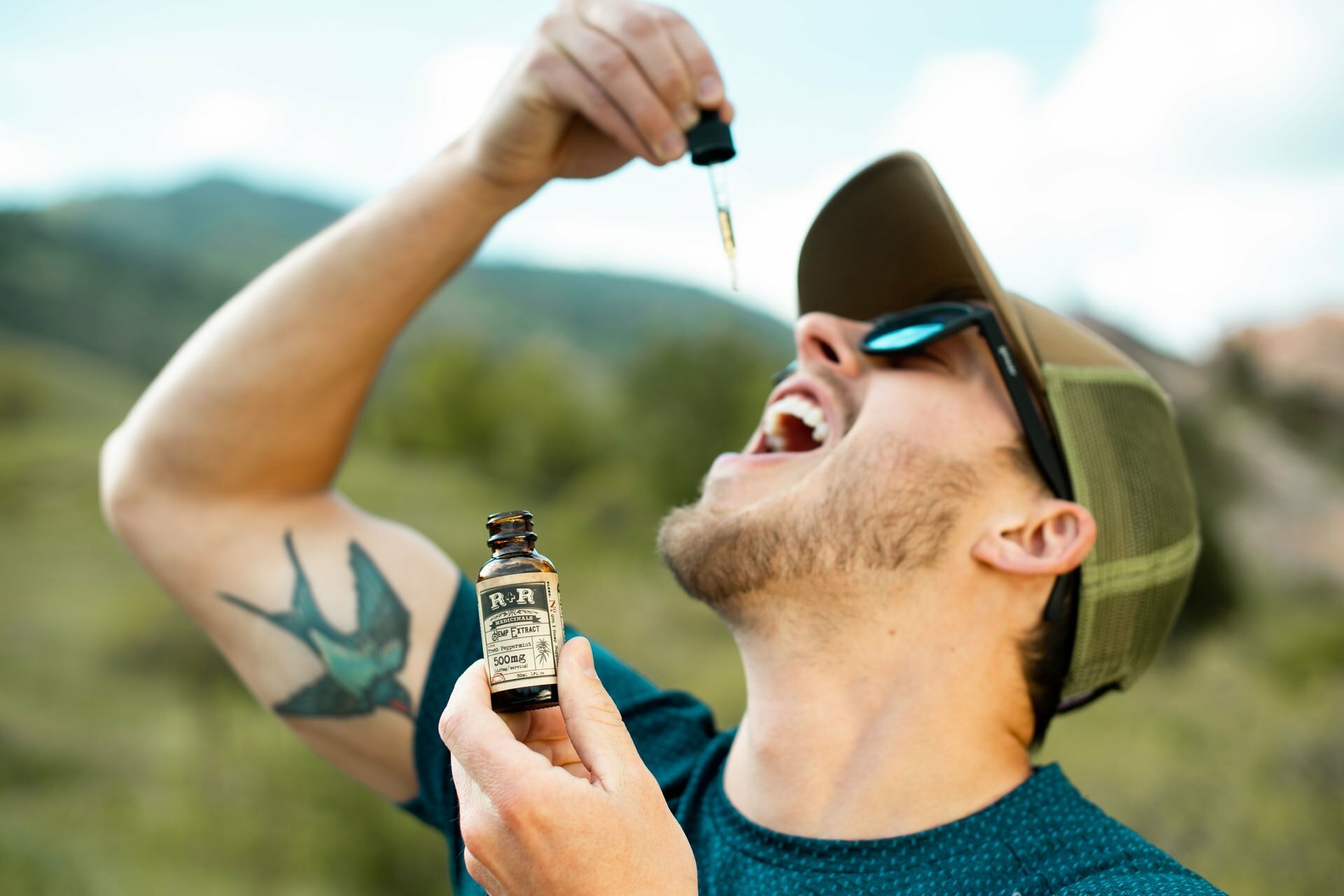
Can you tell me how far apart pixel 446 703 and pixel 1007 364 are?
1253 mm

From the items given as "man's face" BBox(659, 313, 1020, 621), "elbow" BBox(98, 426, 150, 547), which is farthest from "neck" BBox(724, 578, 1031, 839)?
"elbow" BBox(98, 426, 150, 547)

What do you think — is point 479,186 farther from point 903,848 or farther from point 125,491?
point 903,848

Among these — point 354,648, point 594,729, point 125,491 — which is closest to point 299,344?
point 125,491

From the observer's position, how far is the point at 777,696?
1.91m

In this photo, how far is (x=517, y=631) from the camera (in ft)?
3.82

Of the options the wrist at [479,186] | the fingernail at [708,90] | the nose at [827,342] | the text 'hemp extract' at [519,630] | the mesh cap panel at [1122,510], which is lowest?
the mesh cap panel at [1122,510]

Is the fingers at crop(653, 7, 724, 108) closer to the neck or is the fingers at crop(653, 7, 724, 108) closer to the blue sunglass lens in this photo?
the blue sunglass lens

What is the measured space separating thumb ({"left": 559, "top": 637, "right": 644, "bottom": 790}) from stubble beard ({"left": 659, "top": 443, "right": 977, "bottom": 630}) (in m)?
0.72

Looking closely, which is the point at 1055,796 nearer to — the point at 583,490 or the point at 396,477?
the point at 583,490

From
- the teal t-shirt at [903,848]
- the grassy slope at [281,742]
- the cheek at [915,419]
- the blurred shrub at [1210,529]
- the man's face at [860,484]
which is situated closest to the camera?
the teal t-shirt at [903,848]

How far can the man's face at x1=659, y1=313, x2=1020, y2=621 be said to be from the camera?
187 cm

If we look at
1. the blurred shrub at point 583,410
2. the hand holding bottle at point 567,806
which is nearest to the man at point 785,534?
the hand holding bottle at point 567,806

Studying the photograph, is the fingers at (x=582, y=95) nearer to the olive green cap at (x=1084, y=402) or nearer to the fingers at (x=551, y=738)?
the olive green cap at (x=1084, y=402)

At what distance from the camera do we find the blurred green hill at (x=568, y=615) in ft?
32.1
